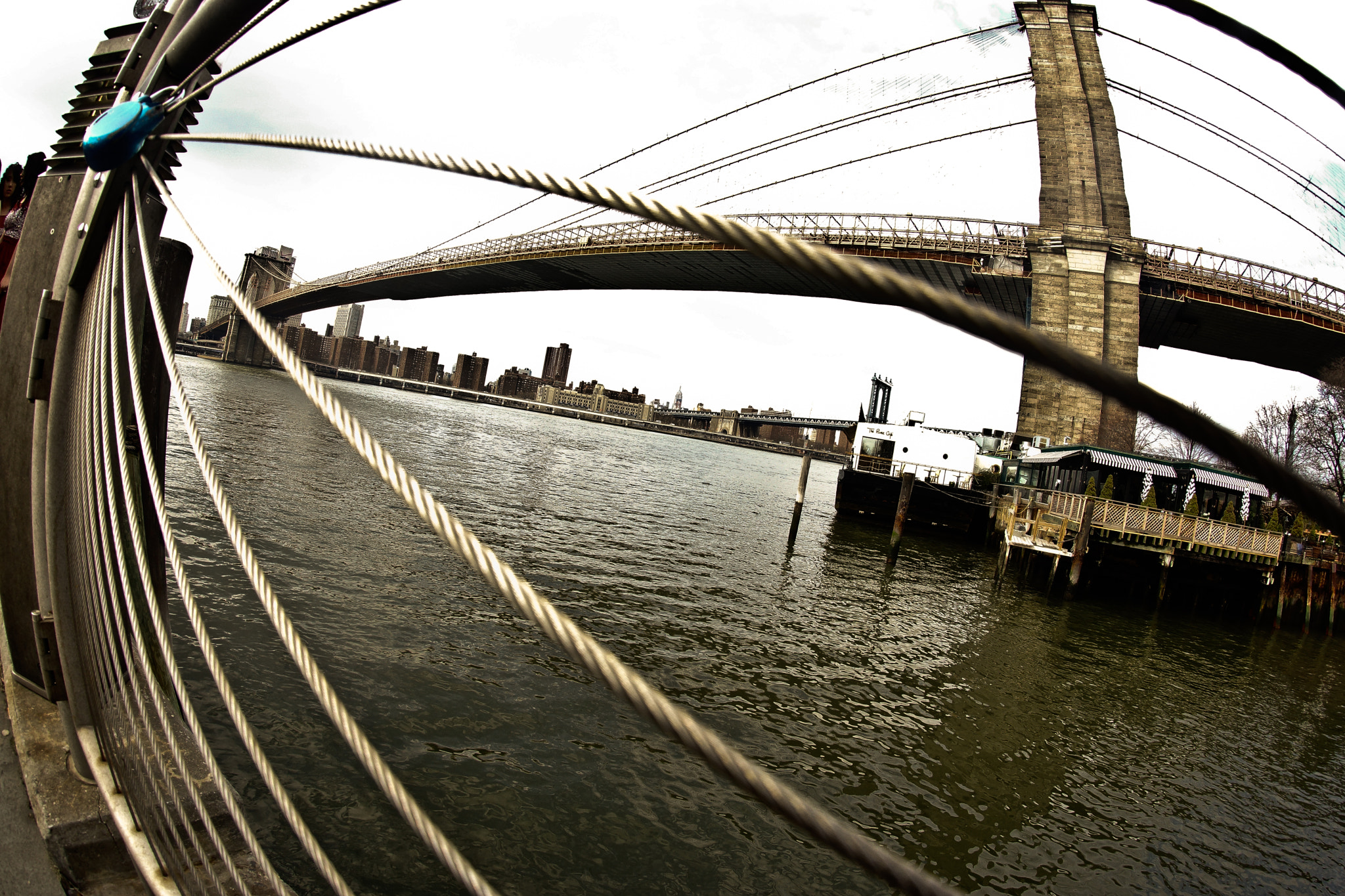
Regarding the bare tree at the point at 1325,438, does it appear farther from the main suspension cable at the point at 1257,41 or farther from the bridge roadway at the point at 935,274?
the main suspension cable at the point at 1257,41

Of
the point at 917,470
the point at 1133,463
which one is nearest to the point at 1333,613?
the point at 1133,463

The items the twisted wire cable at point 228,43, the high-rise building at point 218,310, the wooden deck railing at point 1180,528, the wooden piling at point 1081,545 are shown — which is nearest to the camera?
the twisted wire cable at point 228,43

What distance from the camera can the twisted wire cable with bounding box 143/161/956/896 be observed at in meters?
0.67

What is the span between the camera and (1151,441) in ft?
151

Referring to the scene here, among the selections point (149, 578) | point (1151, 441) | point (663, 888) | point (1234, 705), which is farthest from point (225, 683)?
point (1151, 441)

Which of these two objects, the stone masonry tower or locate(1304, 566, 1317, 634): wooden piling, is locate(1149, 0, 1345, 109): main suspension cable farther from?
the stone masonry tower

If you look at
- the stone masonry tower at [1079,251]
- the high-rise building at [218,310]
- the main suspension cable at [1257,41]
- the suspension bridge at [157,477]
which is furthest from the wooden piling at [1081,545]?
the high-rise building at [218,310]

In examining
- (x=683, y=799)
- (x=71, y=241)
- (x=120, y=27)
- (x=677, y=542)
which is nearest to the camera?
(x=71, y=241)

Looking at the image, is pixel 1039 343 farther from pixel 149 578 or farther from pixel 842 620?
pixel 842 620

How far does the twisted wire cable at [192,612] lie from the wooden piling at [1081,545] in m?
15.3

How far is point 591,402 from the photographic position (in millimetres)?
128000

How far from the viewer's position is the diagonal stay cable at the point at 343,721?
961 mm

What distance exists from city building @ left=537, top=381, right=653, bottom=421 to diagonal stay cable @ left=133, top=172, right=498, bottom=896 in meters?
124

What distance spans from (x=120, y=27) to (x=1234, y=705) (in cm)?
1151
